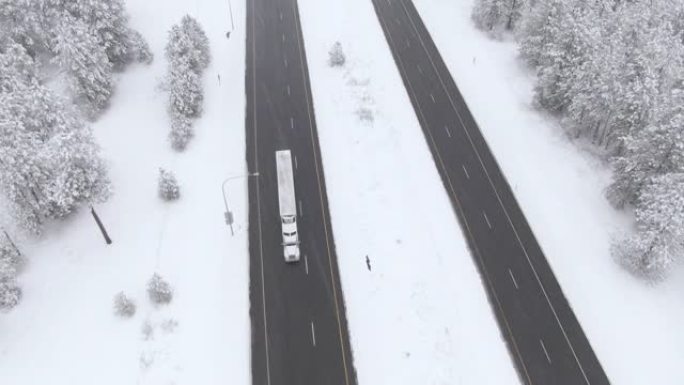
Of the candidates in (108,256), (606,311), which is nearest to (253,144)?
(108,256)

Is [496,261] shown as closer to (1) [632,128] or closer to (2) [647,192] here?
(2) [647,192]

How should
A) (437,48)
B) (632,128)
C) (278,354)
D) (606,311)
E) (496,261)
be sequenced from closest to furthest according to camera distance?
(278,354)
(606,311)
(496,261)
(632,128)
(437,48)

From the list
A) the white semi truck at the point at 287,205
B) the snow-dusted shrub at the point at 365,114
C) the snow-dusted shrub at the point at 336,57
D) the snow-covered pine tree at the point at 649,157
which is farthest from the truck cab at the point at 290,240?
the snow-covered pine tree at the point at 649,157

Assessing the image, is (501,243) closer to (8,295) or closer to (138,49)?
(8,295)

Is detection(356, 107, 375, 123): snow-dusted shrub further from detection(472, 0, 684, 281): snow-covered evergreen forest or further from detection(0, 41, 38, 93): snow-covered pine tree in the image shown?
detection(0, 41, 38, 93): snow-covered pine tree

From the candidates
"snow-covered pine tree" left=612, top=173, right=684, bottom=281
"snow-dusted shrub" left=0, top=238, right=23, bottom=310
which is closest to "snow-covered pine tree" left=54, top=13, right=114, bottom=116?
"snow-dusted shrub" left=0, top=238, right=23, bottom=310

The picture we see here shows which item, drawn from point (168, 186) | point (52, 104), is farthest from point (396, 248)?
point (52, 104)
